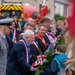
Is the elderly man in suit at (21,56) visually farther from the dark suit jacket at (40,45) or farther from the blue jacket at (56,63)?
the dark suit jacket at (40,45)

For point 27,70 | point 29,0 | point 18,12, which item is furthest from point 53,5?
point 27,70

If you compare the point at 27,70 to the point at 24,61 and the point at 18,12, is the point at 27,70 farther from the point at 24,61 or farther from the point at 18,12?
the point at 18,12

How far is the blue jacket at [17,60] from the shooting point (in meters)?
6.59

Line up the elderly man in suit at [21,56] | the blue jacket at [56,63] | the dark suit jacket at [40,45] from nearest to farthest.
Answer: the blue jacket at [56,63] → the elderly man in suit at [21,56] → the dark suit jacket at [40,45]

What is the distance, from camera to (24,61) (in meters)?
6.70

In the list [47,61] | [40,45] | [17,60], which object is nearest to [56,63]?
[47,61]

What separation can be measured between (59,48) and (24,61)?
0.80 meters

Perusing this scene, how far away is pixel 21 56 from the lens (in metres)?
6.62

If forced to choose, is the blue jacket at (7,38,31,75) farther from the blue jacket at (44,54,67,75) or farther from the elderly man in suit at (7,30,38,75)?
the blue jacket at (44,54,67,75)

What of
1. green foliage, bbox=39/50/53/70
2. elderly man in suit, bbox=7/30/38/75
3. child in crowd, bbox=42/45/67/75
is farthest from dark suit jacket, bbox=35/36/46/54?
child in crowd, bbox=42/45/67/75

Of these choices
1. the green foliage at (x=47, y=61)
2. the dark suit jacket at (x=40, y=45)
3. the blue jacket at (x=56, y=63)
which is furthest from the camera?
the dark suit jacket at (x=40, y=45)

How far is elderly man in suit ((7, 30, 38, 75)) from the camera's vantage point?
6605mm

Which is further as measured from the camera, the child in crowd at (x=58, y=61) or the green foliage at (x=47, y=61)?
the green foliage at (x=47, y=61)

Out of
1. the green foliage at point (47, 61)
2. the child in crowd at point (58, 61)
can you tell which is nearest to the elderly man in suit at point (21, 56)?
the green foliage at point (47, 61)
